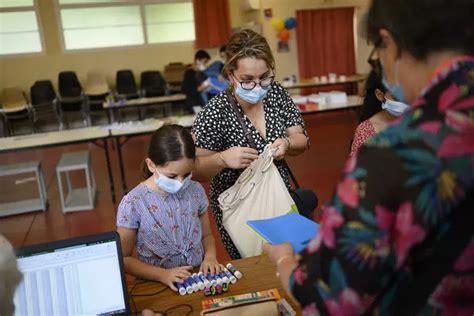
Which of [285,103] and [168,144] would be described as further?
[285,103]

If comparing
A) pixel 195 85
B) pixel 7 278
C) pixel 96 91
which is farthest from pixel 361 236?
pixel 96 91

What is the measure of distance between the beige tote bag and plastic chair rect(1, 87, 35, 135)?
24.8ft

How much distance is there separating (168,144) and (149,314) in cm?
60

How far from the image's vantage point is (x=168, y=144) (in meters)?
1.58

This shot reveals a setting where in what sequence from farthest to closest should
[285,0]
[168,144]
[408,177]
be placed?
[285,0]
[168,144]
[408,177]

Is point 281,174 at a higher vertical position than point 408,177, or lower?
lower

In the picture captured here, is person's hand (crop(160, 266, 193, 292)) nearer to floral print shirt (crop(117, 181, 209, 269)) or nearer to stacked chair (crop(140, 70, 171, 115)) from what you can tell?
floral print shirt (crop(117, 181, 209, 269))

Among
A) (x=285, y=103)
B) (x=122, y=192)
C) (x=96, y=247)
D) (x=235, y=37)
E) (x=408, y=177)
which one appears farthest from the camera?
(x=122, y=192)

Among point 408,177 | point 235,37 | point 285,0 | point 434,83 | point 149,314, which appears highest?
point 285,0

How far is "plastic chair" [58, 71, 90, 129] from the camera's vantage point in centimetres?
860

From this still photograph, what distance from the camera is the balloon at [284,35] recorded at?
9492mm

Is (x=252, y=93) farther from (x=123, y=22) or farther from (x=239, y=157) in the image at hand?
(x=123, y=22)

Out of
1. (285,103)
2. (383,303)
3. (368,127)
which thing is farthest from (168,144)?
(383,303)

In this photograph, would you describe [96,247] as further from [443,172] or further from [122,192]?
[122,192]
